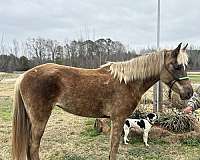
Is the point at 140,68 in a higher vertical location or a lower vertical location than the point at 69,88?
higher

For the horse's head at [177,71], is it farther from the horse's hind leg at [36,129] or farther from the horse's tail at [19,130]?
the horse's tail at [19,130]

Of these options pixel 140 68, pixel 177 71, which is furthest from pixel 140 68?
pixel 177 71

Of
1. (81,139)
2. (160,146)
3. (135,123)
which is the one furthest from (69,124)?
(160,146)

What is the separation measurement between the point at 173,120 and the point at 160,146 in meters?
0.79

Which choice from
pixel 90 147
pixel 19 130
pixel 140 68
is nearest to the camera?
pixel 19 130

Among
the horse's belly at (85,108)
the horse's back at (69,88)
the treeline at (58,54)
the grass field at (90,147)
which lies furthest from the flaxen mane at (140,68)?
the treeline at (58,54)

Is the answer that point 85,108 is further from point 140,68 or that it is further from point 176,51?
point 176,51

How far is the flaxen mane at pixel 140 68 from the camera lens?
392 cm

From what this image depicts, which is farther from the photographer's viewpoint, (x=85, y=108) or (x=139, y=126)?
(x=139, y=126)

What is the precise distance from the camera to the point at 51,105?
3.79 meters

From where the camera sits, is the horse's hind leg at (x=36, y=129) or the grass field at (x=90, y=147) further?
the grass field at (x=90, y=147)

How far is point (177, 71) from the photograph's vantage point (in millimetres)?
3824

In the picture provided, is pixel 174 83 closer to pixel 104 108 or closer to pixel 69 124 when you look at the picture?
pixel 104 108

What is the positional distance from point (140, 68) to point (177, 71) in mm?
471
